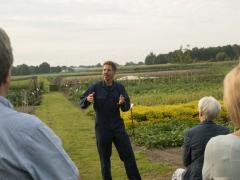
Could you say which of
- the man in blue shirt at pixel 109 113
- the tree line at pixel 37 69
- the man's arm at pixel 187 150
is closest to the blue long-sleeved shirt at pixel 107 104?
the man in blue shirt at pixel 109 113

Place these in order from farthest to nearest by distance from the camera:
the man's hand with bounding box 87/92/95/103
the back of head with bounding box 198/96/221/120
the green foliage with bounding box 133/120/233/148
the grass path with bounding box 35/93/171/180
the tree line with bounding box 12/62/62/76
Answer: the tree line with bounding box 12/62/62/76, the green foliage with bounding box 133/120/233/148, the grass path with bounding box 35/93/171/180, the man's hand with bounding box 87/92/95/103, the back of head with bounding box 198/96/221/120

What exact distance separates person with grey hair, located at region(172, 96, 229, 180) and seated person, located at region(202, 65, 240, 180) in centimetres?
179

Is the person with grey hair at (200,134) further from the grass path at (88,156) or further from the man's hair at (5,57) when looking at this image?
the grass path at (88,156)

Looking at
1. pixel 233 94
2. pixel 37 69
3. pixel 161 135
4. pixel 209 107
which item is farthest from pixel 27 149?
pixel 37 69

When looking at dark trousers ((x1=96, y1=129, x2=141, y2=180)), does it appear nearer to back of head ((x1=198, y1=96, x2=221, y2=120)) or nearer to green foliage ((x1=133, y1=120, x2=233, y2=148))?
back of head ((x1=198, y1=96, x2=221, y2=120))

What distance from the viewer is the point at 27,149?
1799 mm

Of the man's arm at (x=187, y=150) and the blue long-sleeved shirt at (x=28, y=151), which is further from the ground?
the blue long-sleeved shirt at (x=28, y=151)

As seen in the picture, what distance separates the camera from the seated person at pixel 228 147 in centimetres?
234

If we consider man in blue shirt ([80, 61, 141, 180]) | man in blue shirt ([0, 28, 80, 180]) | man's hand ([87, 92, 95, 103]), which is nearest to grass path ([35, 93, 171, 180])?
man in blue shirt ([80, 61, 141, 180])

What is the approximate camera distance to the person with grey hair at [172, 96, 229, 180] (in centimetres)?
443

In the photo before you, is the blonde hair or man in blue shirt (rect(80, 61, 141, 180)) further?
man in blue shirt (rect(80, 61, 141, 180))

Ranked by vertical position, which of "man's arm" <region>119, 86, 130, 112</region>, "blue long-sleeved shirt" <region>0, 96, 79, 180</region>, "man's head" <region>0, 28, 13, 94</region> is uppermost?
"man's head" <region>0, 28, 13, 94</region>

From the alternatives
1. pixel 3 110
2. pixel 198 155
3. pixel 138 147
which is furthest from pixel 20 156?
pixel 138 147

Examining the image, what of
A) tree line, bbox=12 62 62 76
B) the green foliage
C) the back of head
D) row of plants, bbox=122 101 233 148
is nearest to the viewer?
the back of head
